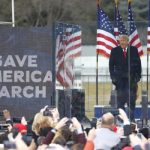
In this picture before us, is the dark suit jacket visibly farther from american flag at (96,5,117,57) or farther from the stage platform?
the stage platform

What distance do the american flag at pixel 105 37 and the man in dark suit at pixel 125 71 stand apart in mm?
413

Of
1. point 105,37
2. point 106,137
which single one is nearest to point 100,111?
point 105,37

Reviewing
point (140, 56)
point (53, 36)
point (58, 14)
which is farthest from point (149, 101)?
point (58, 14)

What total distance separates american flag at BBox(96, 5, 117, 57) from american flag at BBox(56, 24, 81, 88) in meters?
0.45

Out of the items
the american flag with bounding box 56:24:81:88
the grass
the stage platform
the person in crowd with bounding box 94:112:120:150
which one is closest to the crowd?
the person in crowd with bounding box 94:112:120:150

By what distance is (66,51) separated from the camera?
78.8ft

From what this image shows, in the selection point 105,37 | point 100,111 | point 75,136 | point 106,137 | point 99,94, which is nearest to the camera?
point 75,136

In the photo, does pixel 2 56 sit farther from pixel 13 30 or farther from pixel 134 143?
pixel 134 143

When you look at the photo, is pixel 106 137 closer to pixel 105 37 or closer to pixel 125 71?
pixel 125 71

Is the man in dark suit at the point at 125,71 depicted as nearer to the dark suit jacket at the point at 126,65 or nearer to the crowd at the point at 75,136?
the dark suit jacket at the point at 126,65

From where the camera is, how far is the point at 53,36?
23.9m

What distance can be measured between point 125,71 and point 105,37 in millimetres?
1212

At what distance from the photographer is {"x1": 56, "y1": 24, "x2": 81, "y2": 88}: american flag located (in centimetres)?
2386

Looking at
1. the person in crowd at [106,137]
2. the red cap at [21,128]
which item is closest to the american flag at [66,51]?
the red cap at [21,128]
